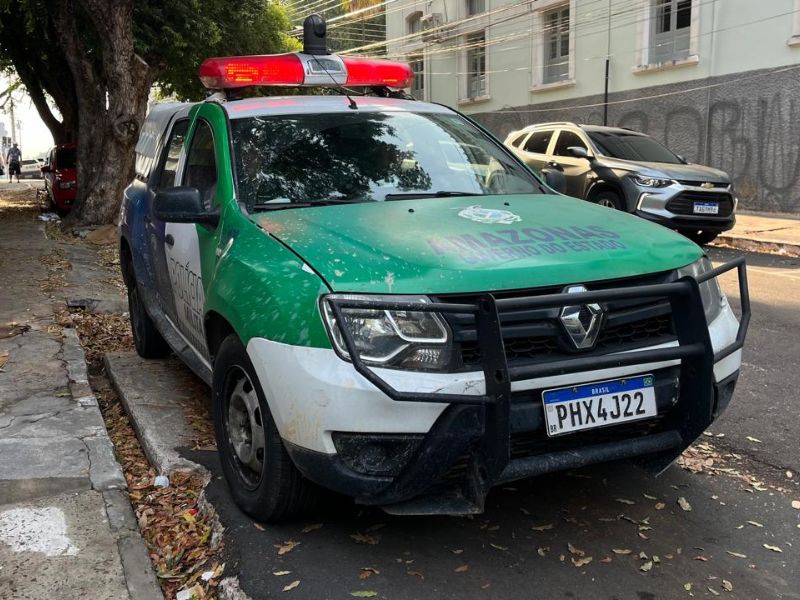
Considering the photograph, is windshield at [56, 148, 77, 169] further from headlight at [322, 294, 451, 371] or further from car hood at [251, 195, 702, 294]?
headlight at [322, 294, 451, 371]

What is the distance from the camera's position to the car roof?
4.02 metres

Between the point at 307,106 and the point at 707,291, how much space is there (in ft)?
7.24

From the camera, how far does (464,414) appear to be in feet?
8.27

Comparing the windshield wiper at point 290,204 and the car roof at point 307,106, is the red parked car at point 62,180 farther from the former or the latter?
the windshield wiper at point 290,204

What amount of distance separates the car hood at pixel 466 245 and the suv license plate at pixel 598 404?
0.38 meters

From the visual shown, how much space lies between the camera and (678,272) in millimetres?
3004

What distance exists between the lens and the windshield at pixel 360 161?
3.64 meters

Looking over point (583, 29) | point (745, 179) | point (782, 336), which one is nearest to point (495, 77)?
point (583, 29)

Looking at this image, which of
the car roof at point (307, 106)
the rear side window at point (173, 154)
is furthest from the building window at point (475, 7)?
A: the car roof at point (307, 106)

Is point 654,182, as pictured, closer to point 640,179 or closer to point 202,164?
point 640,179

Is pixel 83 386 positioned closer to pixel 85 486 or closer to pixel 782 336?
pixel 85 486

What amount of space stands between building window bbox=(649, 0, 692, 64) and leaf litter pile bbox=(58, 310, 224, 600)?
16296 millimetres

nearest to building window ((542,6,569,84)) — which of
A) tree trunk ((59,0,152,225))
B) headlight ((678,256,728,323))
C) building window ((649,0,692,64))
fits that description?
building window ((649,0,692,64))

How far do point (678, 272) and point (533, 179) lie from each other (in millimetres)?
1381
